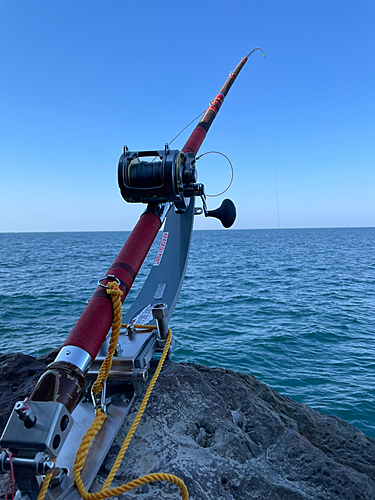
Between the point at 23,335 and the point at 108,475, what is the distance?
7626 millimetres

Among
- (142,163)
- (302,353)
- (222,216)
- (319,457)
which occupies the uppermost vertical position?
(142,163)

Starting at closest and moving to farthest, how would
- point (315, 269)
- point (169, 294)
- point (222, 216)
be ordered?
1. point (222, 216)
2. point (169, 294)
3. point (315, 269)

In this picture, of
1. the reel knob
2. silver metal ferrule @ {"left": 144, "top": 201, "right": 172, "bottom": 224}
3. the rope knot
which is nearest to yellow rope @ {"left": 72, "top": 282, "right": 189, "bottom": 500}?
the rope knot

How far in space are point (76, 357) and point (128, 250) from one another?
872 millimetres

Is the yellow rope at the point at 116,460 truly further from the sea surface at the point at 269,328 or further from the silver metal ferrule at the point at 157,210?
the sea surface at the point at 269,328

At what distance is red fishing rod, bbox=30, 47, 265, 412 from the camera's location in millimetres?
1522

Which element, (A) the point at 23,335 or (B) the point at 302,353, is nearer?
(B) the point at 302,353

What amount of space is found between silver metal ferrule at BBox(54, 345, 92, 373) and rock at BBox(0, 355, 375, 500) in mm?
696

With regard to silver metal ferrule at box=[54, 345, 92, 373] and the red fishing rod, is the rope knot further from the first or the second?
silver metal ferrule at box=[54, 345, 92, 373]

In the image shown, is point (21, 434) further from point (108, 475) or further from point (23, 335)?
point (23, 335)

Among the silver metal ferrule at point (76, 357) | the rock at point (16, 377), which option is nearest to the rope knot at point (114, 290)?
the silver metal ferrule at point (76, 357)

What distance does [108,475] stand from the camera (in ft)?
5.77

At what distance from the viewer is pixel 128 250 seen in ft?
7.64

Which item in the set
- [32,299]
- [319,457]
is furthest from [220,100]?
[32,299]
